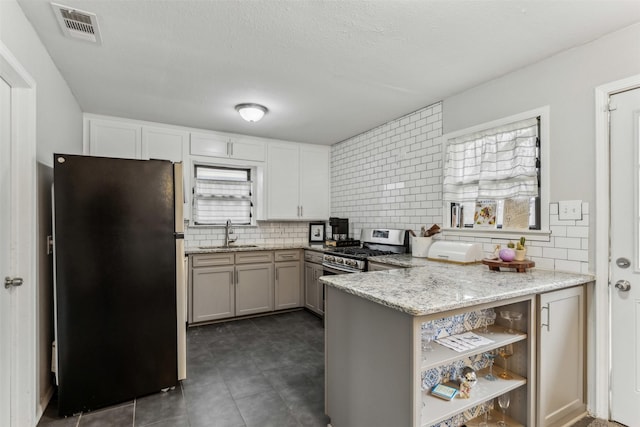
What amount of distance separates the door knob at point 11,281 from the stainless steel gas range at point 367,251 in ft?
8.34

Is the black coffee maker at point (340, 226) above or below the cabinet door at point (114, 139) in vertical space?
below

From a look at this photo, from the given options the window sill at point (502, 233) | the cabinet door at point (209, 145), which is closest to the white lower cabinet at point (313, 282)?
the window sill at point (502, 233)

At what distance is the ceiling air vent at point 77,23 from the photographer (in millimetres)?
1817

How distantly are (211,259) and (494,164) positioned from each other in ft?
10.4

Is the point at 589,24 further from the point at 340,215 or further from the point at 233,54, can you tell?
the point at 340,215

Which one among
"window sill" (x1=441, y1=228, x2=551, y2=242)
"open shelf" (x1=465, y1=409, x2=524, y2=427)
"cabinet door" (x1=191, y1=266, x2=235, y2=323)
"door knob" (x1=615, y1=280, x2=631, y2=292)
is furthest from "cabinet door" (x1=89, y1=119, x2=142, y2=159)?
"door knob" (x1=615, y1=280, x2=631, y2=292)

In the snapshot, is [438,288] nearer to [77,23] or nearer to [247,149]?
[77,23]

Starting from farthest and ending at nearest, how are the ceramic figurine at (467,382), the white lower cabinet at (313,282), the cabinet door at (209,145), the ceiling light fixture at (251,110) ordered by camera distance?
the cabinet door at (209,145) → the white lower cabinet at (313,282) → the ceiling light fixture at (251,110) → the ceramic figurine at (467,382)

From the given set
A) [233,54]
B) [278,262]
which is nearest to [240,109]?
[233,54]

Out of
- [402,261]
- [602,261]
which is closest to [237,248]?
[402,261]

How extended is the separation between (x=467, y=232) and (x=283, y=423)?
7.02ft

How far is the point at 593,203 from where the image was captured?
2.10m

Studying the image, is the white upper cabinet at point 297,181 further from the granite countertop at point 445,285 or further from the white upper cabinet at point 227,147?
the granite countertop at point 445,285

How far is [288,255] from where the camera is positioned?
4395mm
